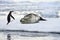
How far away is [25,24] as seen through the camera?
197 centimetres

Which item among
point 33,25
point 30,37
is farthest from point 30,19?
point 30,37

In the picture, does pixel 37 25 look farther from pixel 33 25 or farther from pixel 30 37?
pixel 30 37

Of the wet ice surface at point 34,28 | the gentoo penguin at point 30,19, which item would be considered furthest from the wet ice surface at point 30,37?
the gentoo penguin at point 30,19

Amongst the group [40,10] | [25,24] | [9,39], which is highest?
[40,10]

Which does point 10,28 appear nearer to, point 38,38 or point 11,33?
point 11,33

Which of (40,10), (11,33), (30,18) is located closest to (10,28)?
(11,33)

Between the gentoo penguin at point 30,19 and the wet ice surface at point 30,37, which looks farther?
the gentoo penguin at point 30,19

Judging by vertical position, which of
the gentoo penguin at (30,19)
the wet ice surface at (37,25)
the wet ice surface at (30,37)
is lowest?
the wet ice surface at (30,37)

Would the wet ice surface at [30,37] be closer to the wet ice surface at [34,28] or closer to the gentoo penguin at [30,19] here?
the wet ice surface at [34,28]

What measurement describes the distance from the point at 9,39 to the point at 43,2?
20.4 inches

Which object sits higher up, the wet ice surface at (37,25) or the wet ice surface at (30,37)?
the wet ice surface at (37,25)

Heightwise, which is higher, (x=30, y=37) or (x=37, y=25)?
(x=37, y=25)

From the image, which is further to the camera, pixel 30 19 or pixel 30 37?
pixel 30 19

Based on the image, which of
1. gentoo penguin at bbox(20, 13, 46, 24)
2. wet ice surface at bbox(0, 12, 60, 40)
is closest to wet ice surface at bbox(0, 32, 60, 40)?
wet ice surface at bbox(0, 12, 60, 40)
